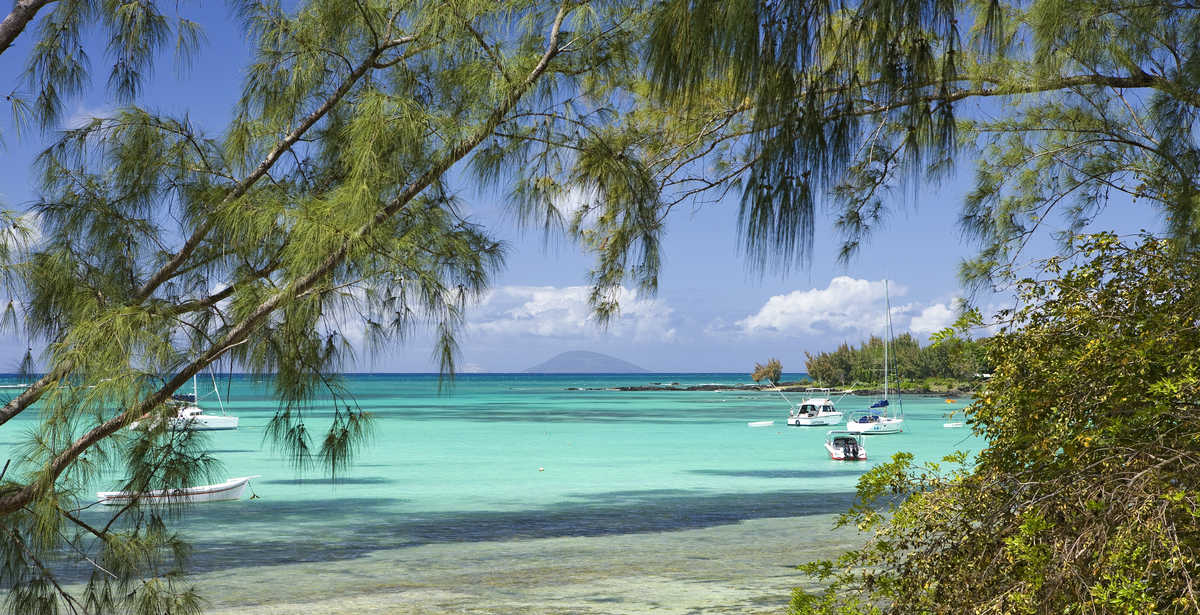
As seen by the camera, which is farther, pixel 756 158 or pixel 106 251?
pixel 106 251

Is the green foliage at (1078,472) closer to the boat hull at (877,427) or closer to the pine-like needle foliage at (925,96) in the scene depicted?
the pine-like needle foliage at (925,96)

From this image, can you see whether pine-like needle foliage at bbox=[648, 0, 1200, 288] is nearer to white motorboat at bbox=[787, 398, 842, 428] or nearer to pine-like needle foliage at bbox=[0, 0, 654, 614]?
pine-like needle foliage at bbox=[0, 0, 654, 614]

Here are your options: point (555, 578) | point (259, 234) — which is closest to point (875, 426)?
point (555, 578)

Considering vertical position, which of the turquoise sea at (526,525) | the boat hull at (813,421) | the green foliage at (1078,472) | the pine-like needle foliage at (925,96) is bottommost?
the turquoise sea at (526,525)

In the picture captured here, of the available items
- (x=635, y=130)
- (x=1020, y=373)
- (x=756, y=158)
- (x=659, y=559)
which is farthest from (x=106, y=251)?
(x=659, y=559)

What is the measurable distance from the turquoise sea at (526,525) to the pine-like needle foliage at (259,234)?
0.30 metres

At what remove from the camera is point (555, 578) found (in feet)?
34.4

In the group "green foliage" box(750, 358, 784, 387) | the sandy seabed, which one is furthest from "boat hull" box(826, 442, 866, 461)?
"green foliage" box(750, 358, 784, 387)

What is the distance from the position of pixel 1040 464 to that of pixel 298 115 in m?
3.22

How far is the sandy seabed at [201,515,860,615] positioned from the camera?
9.02 metres

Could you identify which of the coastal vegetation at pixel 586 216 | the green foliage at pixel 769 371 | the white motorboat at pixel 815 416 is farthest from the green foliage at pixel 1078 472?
the green foliage at pixel 769 371

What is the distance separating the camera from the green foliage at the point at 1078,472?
8.18ft

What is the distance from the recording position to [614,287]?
19.2 ft

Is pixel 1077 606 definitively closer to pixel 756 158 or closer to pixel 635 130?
pixel 756 158
